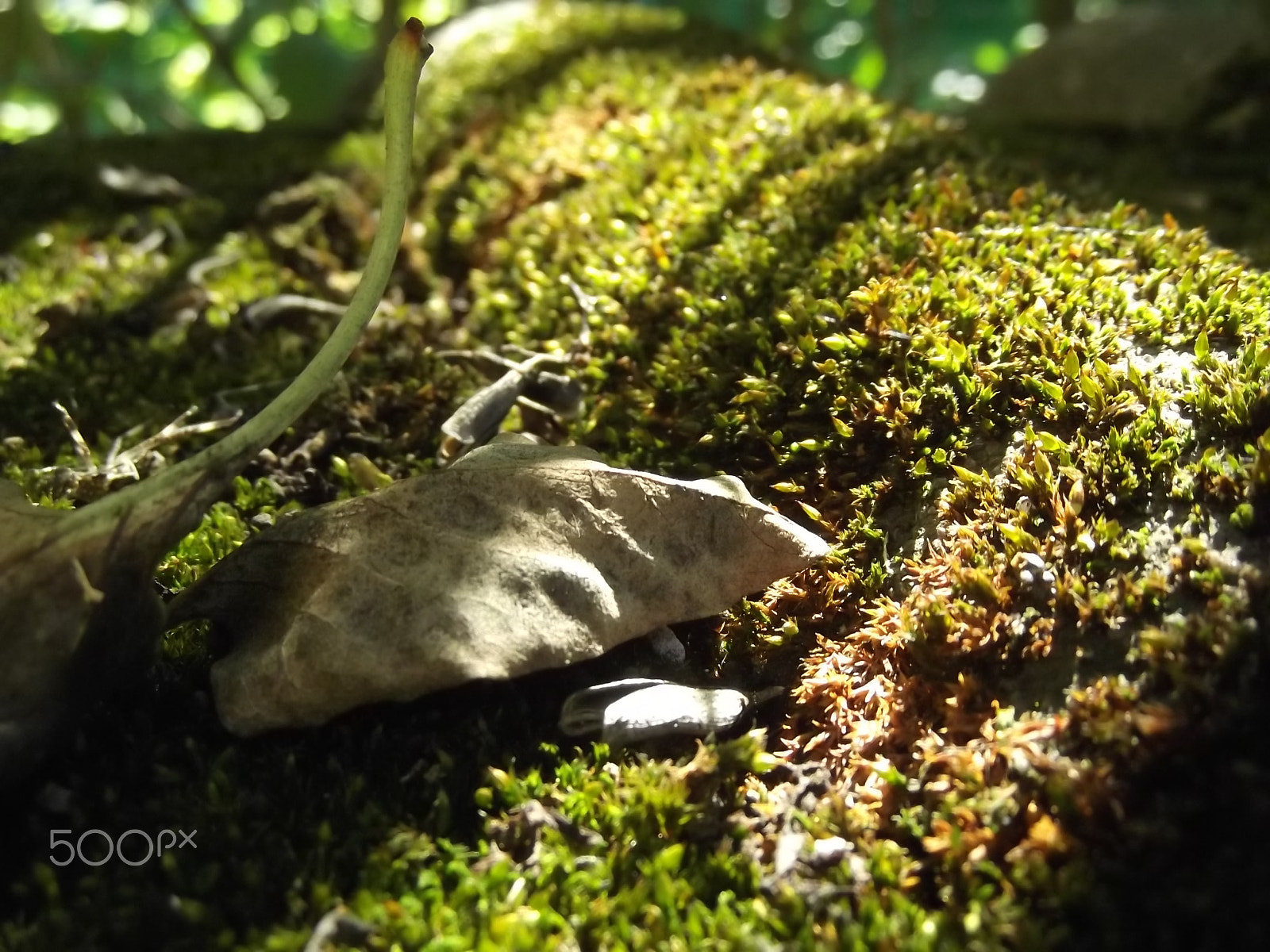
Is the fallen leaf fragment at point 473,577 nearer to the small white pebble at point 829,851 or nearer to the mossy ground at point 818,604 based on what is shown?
the mossy ground at point 818,604

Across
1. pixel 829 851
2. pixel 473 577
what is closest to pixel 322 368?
pixel 473 577

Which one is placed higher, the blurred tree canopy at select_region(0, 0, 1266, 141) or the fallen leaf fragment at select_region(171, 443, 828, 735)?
the blurred tree canopy at select_region(0, 0, 1266, 141)

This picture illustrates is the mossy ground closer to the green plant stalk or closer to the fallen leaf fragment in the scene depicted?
the fallen leaf fragment

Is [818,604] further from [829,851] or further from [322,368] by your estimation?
[322,368]

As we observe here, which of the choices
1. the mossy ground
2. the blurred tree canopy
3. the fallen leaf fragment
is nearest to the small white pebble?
the mossy ground

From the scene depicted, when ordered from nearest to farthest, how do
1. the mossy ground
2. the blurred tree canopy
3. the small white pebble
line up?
the mossy ground
the small white pebble
the blurred tree canopy

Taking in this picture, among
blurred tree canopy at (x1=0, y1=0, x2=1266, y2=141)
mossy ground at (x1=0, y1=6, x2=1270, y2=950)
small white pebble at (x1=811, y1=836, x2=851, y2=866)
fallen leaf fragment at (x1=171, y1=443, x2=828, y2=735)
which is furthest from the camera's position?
blurred tree canopy at (x1=0, y1=0, x2=1266, y2=141)

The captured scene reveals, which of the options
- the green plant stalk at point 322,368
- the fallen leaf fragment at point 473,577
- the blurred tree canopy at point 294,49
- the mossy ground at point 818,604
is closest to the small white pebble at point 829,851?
the mossy ground at point 818,604
